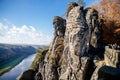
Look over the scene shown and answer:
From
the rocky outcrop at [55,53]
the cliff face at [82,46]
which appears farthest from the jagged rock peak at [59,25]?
the cliff face at [82,46]

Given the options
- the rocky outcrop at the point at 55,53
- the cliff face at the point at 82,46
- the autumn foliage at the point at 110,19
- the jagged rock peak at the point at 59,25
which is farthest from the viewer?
the jagged rock peak at the point at 59,25

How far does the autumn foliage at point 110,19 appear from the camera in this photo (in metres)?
39.2

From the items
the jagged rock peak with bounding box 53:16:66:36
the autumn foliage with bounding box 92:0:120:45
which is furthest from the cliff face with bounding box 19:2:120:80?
the jagged rock peak with bounding box 53:16:66:36

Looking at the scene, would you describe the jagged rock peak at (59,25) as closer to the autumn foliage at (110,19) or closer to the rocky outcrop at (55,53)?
the rocky outcrop at (55,53)

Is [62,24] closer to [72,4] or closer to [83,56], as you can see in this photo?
[72,4]

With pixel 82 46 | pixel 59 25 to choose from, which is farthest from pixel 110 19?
pixel 59 25

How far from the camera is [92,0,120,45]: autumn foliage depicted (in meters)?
39.2

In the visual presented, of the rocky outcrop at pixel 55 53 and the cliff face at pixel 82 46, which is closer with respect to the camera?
the cliff face at pixel 82 46

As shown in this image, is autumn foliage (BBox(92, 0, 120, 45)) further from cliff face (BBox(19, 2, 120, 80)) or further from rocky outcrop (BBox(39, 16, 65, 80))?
rocky outcrop (BBox(39, 16, 65, 80))

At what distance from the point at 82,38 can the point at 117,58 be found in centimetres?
1159

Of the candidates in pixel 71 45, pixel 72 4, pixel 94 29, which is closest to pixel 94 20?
pixel 94 29

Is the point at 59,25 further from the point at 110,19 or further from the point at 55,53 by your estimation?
the point at 110,19

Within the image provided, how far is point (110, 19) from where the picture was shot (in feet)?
136

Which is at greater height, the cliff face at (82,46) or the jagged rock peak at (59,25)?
the jagged rock peak at (59,25)
